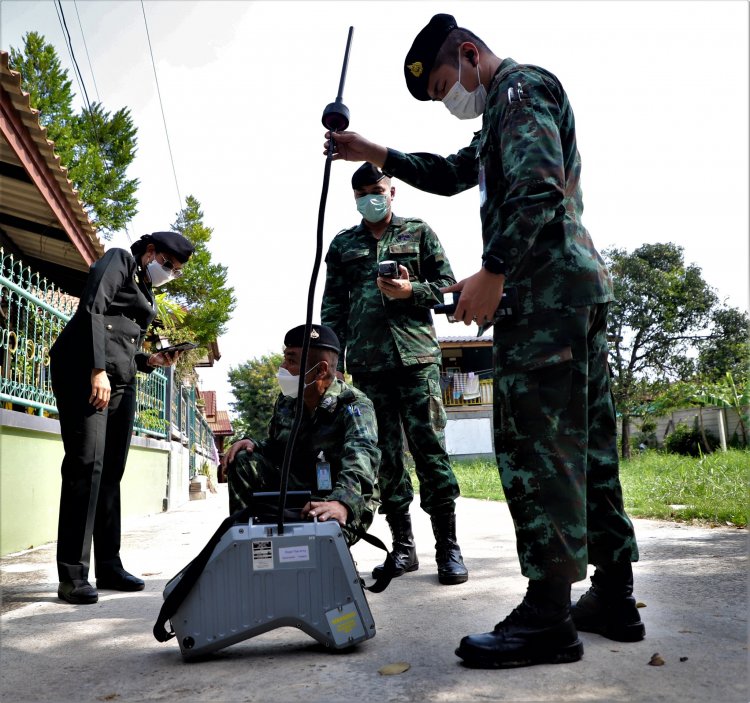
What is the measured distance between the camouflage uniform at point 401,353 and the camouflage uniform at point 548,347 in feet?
3.89

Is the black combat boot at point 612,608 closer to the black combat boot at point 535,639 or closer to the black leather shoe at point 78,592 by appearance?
the black combat boot at point 535,639

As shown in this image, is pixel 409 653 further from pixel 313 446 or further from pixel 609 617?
pixel 313 446

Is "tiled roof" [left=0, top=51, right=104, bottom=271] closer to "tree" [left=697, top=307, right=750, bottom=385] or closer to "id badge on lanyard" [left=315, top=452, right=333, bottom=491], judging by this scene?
"id badge on lanyard" [left=315, top=452, right=333, bottom=491]

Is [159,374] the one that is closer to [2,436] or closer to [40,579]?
[2,436]

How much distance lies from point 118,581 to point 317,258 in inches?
81.1

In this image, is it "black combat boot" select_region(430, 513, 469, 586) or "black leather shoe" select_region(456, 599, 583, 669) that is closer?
"black leather shoe" select_region(456, 599, 583, 669)

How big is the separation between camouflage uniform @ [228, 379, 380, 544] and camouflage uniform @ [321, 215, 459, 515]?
0.41m

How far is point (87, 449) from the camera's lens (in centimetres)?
305

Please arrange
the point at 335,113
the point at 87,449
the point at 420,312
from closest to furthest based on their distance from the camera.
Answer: the point at 335,113
the point at 87,449
the point at 420,312

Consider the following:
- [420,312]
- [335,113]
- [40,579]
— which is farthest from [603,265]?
[40,579]

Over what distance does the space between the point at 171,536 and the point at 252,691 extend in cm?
422

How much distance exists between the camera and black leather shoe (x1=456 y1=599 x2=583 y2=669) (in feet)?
5.66

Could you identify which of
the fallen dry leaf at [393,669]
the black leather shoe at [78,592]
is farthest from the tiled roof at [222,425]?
the fallen dry leaf at [393,669]

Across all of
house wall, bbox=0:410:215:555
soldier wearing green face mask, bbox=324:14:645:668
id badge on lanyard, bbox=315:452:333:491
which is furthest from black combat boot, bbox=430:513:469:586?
house wall, bbox=0:410:215:555
